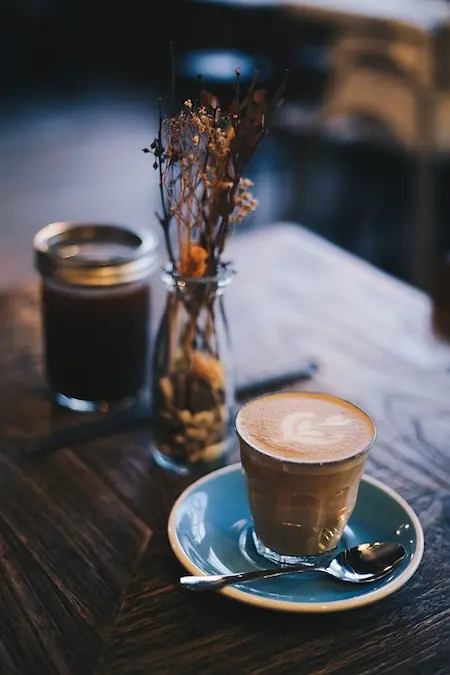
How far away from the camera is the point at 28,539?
2.63 feet

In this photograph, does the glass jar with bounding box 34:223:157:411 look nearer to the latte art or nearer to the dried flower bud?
the dried flower bud

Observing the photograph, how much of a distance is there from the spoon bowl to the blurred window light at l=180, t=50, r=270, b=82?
1.89 m

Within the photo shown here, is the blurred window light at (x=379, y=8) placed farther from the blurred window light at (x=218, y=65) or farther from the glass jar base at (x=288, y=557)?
the glass jar base at (x=288, y=557)

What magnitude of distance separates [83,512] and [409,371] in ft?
1.63

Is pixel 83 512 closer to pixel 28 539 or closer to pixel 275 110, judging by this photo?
pixel 28 539

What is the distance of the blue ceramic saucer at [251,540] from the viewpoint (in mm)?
689

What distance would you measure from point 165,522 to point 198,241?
277 millimetres

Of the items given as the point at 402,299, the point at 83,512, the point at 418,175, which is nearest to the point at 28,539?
the point at 83,512

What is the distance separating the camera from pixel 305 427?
0.77 m

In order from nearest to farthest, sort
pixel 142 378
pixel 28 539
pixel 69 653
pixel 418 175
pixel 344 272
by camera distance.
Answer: pixel 69 653
pixel 28 539
pixel 142 378
pixel 344 272
pixel 418 175

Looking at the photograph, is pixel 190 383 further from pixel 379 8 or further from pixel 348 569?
pixel 379 8

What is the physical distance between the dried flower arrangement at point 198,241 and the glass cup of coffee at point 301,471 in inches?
5.4

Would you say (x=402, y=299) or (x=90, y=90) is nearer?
(x=402, y=299)

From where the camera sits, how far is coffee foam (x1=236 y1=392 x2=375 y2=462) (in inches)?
28.7
